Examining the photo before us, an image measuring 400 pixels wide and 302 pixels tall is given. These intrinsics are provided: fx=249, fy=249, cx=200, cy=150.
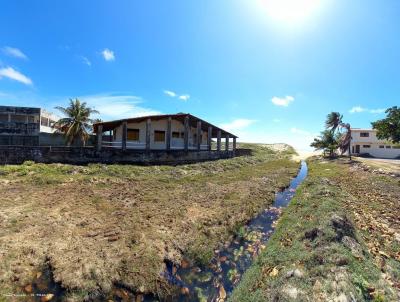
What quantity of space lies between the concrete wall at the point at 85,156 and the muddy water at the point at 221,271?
17.0m

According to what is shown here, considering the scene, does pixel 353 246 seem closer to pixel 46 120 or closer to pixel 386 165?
pixel 386 165

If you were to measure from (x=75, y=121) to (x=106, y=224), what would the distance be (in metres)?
29.4

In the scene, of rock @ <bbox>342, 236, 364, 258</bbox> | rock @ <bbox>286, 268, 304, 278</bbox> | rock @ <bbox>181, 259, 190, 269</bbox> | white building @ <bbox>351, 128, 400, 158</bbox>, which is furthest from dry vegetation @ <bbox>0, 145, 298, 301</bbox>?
white building @ <bbox>351, 128, 400, 158</bbox>

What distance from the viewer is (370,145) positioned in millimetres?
57250

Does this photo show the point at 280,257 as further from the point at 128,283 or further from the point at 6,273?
the point at 6,273

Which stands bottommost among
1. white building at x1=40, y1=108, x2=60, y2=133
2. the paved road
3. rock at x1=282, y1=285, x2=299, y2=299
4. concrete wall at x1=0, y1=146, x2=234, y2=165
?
rock at x1=282, y1=285, x2=299, y2=299

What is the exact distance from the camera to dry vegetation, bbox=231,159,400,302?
18.6ft

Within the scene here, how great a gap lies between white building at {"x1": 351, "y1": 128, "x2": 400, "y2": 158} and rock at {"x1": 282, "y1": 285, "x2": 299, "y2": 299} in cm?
6147

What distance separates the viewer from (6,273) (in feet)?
20.3

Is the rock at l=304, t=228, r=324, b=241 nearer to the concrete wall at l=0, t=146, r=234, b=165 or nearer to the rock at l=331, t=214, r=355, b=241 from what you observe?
the rock at l=331, t=214, r=355, b=241

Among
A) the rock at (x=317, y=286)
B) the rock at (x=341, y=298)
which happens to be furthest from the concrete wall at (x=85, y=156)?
the rock at (x=341, y=298)

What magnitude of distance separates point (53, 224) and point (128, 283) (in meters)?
4.64

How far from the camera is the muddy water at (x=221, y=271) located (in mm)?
6352

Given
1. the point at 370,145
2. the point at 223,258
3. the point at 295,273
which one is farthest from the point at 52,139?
the point at 370,145
